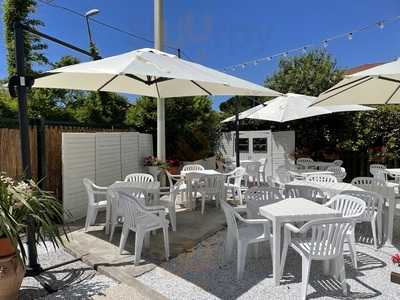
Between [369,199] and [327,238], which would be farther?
[369,199]

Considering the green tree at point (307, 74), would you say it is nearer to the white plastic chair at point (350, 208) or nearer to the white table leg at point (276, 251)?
the white plastic chair at point (350, 208)

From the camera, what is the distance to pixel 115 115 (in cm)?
1123

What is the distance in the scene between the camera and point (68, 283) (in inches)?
132

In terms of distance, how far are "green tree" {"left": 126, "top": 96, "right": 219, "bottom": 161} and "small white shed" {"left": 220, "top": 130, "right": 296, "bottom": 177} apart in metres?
1.29

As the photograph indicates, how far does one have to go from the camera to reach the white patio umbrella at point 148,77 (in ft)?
11.0

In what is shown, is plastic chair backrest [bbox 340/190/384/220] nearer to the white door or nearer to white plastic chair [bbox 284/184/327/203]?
white plastic chair [bbox 284/184/327/203]

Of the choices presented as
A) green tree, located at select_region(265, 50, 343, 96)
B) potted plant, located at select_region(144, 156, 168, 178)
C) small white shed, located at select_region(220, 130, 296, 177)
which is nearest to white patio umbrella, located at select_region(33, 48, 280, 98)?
potted plant, located at select_region(144, 156, 168, 178)

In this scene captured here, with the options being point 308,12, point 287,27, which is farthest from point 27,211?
point 287,27

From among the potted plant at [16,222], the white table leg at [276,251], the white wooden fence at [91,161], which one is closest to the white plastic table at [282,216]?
the white table leg at [276,251]

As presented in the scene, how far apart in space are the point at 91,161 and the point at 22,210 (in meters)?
3.20

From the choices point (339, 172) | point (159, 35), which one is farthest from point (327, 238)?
point (159, 35)

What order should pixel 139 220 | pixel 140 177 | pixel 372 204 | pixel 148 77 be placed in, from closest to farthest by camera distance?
pixel 139 220, pixel 372 204, pixel 148 77, pixel 140 177

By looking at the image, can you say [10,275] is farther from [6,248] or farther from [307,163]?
[307,163]

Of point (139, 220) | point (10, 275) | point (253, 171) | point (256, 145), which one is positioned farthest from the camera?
point (256, 145)
